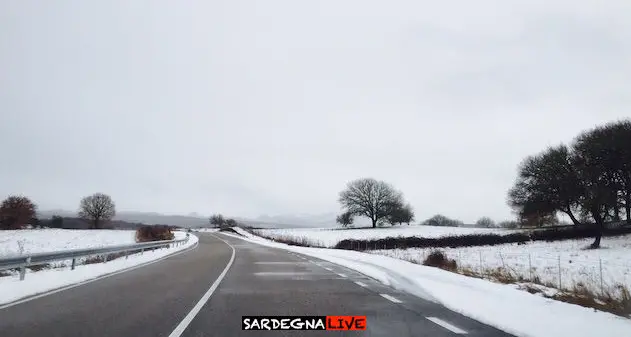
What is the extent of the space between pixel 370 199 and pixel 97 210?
78.8 meters

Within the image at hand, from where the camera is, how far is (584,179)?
46.4 meters

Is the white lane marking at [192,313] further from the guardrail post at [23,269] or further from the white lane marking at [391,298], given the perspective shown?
the guardrail post at [23,269]

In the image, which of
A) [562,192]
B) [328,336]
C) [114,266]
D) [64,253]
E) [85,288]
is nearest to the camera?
[328,336]

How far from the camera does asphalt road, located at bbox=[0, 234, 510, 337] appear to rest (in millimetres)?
6902

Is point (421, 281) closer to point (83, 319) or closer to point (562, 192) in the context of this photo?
point (83, 319)

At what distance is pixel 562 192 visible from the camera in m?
54.5

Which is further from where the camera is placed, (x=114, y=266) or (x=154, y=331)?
(x=114, y=266)

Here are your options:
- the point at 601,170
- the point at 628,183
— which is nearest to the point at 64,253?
the point at 601,170

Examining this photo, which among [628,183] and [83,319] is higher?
[628,183]

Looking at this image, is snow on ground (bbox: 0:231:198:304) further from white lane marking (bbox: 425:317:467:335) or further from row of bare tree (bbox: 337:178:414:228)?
row of bare tree (bbox: 337:178:414:228)

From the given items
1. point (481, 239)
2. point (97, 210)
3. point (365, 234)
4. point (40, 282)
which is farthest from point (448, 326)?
point (97, 210)

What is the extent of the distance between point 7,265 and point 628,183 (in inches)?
2258

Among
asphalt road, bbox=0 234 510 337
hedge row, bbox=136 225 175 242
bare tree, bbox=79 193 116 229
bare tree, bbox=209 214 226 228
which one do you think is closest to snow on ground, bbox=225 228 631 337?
asphalt road, bbox=0 234 510 337

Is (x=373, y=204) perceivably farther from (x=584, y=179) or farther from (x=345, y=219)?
(x=584, y=179)
